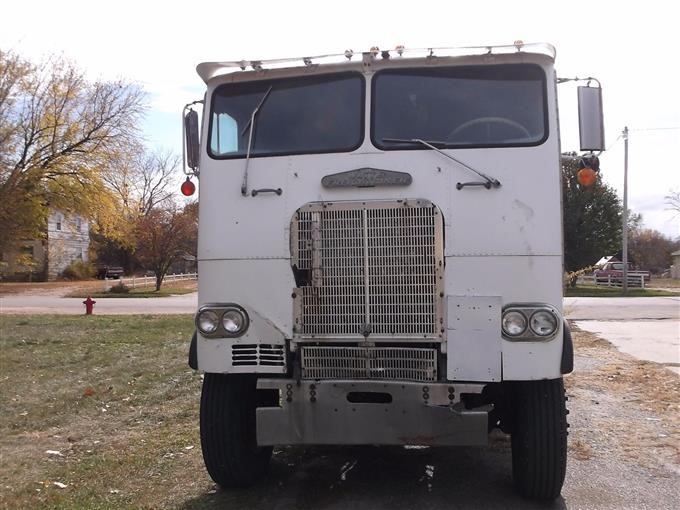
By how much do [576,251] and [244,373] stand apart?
35256 mm

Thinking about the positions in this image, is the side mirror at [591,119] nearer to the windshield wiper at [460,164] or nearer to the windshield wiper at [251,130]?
the windshield wiper at [460,164]

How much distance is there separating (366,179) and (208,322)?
141 cm

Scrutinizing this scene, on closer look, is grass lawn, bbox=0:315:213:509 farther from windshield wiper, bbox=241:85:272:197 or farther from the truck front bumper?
windshield wiper, bbox=241:85:272:197

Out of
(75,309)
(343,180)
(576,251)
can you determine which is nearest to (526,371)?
A: (343,180)

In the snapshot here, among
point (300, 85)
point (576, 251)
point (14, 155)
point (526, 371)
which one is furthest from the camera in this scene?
point (576, 251)

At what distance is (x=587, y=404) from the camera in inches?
296

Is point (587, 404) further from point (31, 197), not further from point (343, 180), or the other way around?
point (31, 197)

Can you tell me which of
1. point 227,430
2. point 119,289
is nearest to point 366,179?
point 227,430

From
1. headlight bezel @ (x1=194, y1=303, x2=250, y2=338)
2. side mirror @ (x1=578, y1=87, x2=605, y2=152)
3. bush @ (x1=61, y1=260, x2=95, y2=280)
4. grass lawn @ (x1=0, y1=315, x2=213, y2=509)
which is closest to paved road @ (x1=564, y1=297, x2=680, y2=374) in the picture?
side mirror @ (x1=578, y1=87, x2=605, y2=152)

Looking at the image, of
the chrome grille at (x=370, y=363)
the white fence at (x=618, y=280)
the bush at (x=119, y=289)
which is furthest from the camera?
the white fence at (x=618, y=280)

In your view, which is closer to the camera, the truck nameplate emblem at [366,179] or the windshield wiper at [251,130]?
the truck nameplate emblem at [366,179]

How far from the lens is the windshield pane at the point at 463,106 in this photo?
4277mm

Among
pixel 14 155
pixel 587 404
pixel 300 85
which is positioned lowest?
pixel 587 404

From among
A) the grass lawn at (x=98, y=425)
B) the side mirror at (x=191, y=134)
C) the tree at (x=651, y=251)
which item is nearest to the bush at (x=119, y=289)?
the grass lawn at (x=98, y=425)
